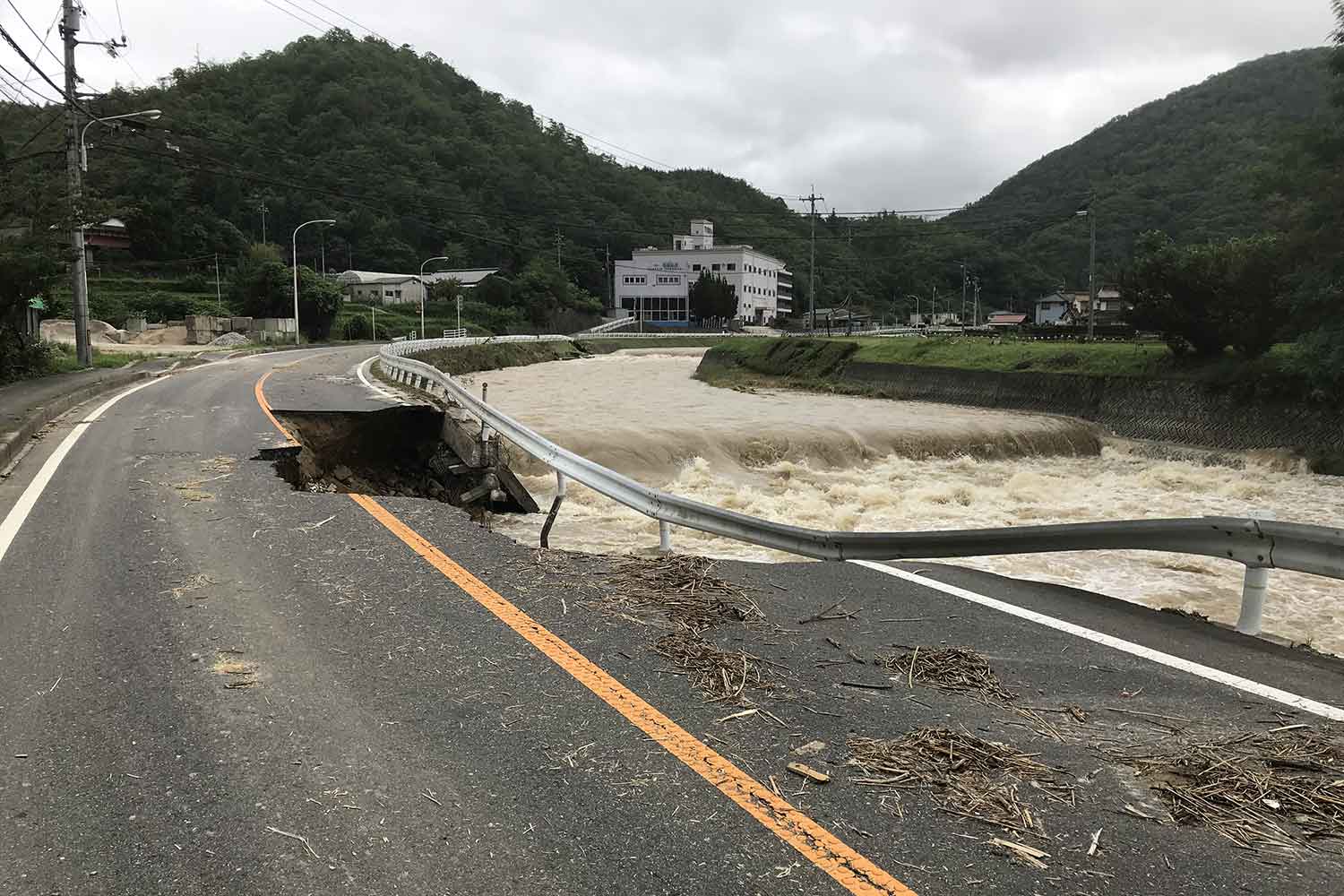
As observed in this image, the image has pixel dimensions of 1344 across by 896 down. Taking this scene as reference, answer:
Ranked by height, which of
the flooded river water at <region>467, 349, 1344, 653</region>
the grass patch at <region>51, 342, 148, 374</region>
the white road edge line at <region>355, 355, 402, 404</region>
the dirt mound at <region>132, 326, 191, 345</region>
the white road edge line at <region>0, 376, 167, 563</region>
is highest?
the dirt mound at <region>132, 326, 191, 345</region>

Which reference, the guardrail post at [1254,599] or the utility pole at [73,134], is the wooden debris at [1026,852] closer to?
the guardrail post at [1254,599]

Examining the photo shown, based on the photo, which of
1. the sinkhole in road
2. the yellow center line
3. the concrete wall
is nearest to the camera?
the yellow center line

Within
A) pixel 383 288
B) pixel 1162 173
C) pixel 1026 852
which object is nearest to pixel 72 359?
pixel 1026 852

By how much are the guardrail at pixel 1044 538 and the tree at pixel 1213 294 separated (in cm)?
2071

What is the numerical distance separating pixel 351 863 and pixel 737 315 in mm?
103831

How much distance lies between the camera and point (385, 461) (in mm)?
14680

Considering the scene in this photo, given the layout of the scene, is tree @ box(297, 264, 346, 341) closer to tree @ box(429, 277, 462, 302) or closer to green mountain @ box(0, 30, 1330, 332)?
green mountain @ box(0, 30, 1330, 332)

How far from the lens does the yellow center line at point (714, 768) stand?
2.80 meters

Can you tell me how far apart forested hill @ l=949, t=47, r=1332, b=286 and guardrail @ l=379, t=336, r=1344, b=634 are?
39.9 m

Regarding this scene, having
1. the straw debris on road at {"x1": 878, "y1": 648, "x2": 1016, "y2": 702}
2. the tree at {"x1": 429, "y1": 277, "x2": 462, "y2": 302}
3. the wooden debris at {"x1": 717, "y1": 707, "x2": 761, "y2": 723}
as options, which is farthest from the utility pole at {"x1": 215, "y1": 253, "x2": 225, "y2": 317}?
the wooden debris at {"x1": 717, "y1": 707, "x2": 761, "y2": 723}

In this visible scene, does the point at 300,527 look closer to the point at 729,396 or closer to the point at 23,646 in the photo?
the point at 23,646

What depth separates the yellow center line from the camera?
2799 mm

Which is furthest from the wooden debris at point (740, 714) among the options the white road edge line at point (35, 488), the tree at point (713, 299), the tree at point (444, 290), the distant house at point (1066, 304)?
the tree at point (713, 299)

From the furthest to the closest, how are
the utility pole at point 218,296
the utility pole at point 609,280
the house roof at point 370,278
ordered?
the utility pole at point 609,280 → the house roof at point 370,278 → the utility pole at point 218,296
